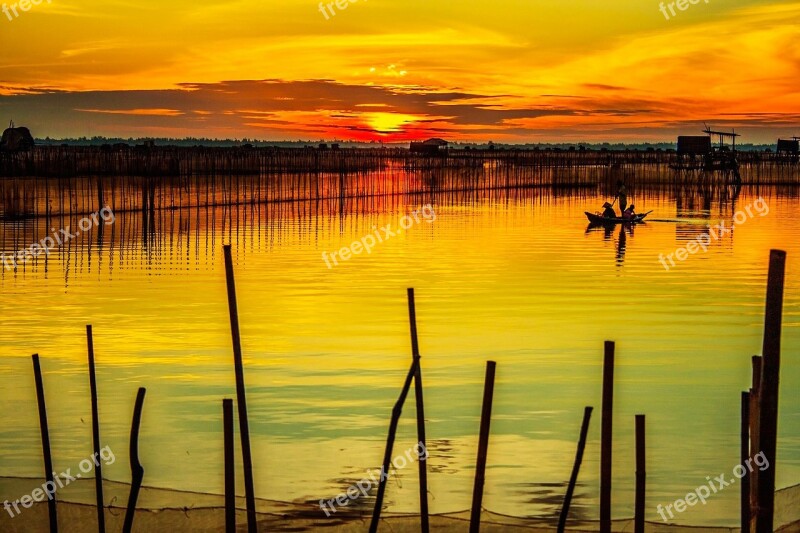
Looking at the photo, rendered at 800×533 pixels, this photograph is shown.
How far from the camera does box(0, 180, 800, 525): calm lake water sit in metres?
11.7

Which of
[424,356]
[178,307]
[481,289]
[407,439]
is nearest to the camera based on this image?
[407,439]

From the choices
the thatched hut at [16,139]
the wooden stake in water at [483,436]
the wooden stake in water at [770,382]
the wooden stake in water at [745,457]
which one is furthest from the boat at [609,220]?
the thatched hut at [16,139]

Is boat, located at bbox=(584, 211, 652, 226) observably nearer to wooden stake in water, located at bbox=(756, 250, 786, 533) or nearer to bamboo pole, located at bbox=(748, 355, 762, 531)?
bamboo pole, located at bbox=(748, 355, 762, 531)

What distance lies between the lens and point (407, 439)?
12.7 metres

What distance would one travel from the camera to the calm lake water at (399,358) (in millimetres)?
11695

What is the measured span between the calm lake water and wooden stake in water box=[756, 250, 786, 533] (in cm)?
359

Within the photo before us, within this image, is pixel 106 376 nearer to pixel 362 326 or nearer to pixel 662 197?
pixel 362 326

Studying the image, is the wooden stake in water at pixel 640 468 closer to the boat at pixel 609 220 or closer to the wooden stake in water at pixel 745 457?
the wooden stake in water at pixel 745 457

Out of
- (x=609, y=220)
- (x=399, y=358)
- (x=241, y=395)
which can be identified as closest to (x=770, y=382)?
(x=241, y=395)

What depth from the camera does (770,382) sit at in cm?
648

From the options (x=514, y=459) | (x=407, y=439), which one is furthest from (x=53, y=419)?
(x=514, y=459)

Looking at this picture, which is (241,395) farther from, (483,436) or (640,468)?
(640,468)

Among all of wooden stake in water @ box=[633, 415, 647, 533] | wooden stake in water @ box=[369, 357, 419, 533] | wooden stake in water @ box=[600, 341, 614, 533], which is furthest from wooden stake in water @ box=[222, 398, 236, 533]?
wooden stake in water @ box=[633, 415, 647, 533]

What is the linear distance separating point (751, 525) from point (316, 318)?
12677 mm
